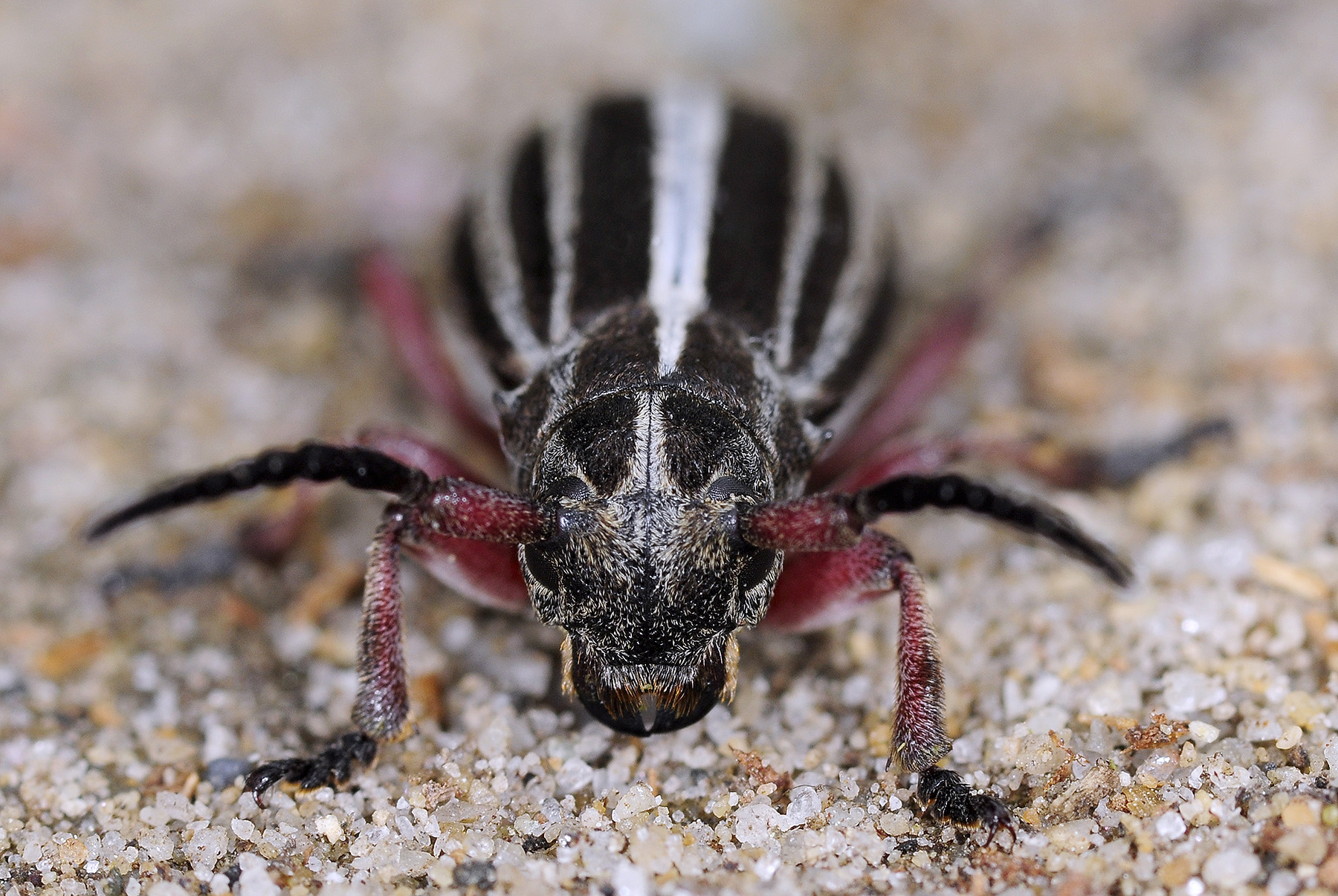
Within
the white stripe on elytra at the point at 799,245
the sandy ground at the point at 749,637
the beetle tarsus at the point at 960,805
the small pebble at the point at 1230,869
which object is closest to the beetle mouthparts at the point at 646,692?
the sandy ground at the point at 749,637

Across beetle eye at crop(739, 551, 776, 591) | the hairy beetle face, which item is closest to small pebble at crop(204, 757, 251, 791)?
the hairy beetle face

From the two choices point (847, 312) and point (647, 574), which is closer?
point (647, 574)

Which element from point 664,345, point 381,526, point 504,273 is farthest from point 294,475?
point 504,273

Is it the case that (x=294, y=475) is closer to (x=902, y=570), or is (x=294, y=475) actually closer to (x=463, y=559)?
(x=463, y=559)

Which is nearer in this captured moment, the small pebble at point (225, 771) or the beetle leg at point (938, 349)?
the small pebble at point (225, 771)

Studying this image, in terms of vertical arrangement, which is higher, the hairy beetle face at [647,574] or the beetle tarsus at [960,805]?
the hairy beetle face at [647,574]

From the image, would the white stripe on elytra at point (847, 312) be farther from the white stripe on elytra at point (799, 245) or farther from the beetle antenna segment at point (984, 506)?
the beetle antenna segment at point (984, 506)

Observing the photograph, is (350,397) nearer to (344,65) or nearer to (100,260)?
(100,260)
